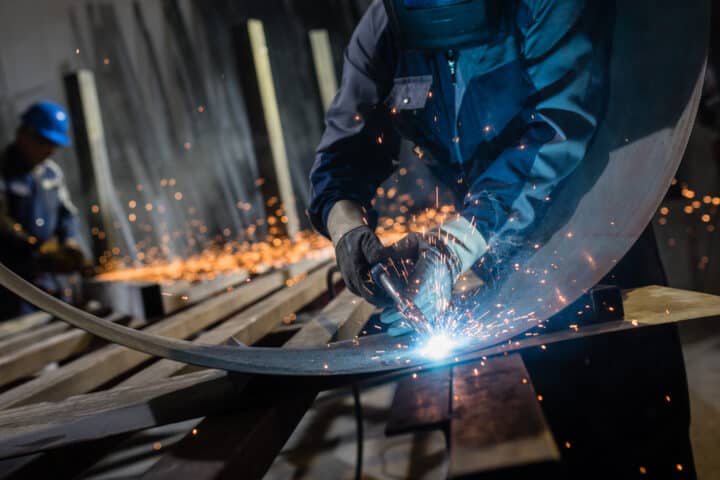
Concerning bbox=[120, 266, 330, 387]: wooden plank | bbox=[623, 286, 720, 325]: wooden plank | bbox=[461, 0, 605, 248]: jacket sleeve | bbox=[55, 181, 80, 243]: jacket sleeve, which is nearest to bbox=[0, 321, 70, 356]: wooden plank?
bbox=[120, 266, 330, 387]: wooden plank

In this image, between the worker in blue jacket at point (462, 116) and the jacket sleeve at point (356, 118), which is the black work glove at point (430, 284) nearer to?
the worker in blue jacket at point (462, 116)

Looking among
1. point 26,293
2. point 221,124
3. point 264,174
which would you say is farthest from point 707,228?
point 26,293

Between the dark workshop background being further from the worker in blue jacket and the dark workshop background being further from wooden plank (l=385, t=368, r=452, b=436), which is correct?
wooden plank (l=385, t=368, r=452, b=436)

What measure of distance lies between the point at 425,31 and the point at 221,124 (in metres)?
2.72

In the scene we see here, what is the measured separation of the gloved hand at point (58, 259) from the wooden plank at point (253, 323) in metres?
1.52

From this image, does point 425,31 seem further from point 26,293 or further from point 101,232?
point 101,232

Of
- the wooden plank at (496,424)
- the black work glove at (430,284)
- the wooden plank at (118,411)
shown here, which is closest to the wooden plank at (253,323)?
the wooden plank at (118,411)

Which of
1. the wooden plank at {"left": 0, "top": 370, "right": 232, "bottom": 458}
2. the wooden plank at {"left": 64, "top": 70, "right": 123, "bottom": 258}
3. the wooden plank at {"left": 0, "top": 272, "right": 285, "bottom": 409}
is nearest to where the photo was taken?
the wooden plank at {"left": 0, "top": 370, "right": 232, "bottom": 458}

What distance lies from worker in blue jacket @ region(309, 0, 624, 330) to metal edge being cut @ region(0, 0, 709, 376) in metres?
0.07

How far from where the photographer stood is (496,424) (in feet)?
2.12

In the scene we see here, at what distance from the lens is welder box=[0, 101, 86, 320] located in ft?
9.18

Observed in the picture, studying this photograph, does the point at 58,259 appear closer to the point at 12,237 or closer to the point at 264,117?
the point at 12,237

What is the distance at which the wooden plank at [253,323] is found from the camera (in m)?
1.13

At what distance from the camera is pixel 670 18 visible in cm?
118
